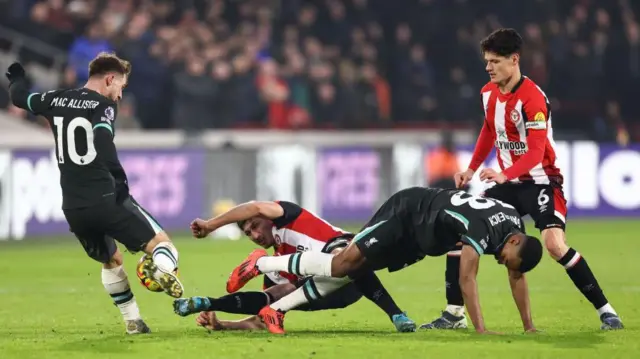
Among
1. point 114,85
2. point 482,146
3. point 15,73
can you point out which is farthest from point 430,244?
point 15,73

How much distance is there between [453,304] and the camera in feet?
30.5

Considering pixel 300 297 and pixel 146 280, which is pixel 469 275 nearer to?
pixel 300 297

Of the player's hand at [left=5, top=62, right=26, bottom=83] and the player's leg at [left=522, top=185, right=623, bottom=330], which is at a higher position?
the player's hand at [left=5, top=62, right=26, bottom=83]

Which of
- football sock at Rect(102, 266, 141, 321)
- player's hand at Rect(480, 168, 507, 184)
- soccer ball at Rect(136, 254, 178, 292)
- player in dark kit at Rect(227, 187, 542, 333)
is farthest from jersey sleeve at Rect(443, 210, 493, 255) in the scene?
football sock at Rect(102, 266, 141, 321)

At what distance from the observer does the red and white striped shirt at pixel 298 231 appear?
9.03 metres

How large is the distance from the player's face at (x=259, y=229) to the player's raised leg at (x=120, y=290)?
85cm

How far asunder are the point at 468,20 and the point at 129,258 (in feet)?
31.4

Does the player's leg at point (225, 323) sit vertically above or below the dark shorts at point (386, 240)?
below

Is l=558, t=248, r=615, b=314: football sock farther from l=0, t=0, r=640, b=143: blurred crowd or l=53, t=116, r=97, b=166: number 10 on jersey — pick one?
l=0, t=0, r=640, b=143: blurred crowd

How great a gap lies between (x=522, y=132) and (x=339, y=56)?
508 inches

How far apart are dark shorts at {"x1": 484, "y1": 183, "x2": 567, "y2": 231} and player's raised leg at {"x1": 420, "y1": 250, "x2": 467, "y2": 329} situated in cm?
50

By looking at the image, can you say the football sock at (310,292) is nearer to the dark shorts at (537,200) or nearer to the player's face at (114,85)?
the dark shorts at (537,200)

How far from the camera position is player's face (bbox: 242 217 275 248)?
8.99 meters

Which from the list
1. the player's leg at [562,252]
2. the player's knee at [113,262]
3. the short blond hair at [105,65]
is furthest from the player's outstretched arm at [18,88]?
the player's leg at [562,252]
